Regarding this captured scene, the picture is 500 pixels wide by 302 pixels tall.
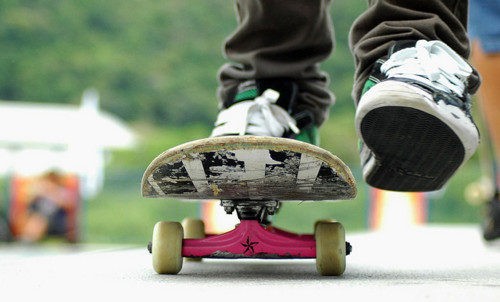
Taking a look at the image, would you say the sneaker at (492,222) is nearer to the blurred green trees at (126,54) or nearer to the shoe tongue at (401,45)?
the shoe tongue at (401,45)

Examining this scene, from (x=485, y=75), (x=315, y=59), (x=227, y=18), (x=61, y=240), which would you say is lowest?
(x=61, y=240)

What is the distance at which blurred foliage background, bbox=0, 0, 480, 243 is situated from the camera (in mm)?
18859

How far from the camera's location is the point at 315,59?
68.0 inches

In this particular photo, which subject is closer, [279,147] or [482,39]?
[279,147]

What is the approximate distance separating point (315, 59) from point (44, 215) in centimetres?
621

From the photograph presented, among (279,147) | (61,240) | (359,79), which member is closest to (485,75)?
(359,79)

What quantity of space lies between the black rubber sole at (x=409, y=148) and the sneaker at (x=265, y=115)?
0.58ft

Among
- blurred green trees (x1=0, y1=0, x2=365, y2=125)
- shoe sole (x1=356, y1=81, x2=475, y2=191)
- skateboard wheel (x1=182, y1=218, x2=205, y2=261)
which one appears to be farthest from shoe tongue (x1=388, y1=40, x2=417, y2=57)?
blurred green trees (x1=0, y1=0, x2=365, y2=125)

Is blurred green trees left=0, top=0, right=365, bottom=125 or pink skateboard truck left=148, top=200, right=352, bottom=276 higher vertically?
blurred green trees left=0, top=0, right=365, bottom=125

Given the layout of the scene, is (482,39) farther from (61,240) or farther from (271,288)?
(61,240)

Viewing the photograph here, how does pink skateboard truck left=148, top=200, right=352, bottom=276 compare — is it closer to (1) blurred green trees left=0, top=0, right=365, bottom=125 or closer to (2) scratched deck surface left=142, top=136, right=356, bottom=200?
(2) scratched deck surface left=142, top=136, right=356, bottom=200

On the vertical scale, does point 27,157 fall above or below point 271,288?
above

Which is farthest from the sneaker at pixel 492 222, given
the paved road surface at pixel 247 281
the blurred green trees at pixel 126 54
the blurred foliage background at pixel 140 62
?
the blurred green trees at pixel 126 54

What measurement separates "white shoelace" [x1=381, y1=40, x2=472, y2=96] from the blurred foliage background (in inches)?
637
